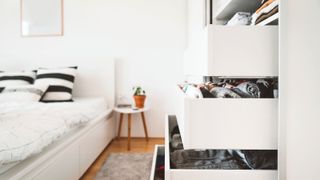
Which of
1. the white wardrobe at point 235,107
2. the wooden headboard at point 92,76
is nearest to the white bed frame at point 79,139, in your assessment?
the wooden headboard at point 92,76

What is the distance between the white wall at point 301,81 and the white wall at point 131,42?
200cm

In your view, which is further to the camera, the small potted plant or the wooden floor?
the small potted plant

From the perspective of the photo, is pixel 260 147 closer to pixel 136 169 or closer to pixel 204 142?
pixel 204 142

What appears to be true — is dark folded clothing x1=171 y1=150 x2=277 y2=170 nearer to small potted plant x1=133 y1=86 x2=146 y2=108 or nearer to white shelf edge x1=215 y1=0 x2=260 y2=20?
white shelf edge x1=215 y1=0 x2=260 y2=20

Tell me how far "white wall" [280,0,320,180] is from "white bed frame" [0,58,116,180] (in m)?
1.17

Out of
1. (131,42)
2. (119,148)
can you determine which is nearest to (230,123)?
(119,148)

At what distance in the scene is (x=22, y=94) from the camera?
77.3 inches

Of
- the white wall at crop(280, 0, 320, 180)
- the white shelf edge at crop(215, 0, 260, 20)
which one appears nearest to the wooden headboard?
the white shelf edge at crop(215, 0, 260, 20)

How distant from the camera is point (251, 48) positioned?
0.80m

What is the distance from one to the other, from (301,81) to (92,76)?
7.84ft

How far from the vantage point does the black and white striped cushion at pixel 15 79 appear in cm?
226

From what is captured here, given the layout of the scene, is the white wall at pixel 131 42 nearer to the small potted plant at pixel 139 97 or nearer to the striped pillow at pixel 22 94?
the small potted plant at pixel 139 97

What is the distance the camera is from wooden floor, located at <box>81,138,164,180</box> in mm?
1831

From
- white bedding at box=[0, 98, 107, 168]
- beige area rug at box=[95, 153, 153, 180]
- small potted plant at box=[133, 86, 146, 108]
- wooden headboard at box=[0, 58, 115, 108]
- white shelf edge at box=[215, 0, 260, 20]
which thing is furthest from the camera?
Answer: wooden headboard at box=[0, 58, 115, 108]
